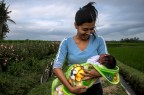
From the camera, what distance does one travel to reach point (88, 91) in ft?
10.2

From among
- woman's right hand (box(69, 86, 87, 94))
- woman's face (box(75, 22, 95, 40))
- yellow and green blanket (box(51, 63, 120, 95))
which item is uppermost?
woman's face (box(75, 22, 95, 40))

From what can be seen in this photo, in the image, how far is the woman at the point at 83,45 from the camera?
3068 mm

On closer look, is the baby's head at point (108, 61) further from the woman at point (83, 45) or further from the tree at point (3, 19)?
the tree at point (3, 19)

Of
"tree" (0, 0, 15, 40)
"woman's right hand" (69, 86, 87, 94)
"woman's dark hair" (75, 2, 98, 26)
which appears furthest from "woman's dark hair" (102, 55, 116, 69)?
"tree" (0, 0, 15, 40)

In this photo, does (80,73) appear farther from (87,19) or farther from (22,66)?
(22,66)

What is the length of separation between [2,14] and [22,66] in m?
35.8

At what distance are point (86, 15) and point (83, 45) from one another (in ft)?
0.92

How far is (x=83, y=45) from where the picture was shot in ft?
10.4

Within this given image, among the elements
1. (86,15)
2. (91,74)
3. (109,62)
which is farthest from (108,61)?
(86,15)

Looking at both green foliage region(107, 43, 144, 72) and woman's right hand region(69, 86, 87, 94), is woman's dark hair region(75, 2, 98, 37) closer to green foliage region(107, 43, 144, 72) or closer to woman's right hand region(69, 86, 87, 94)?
woman's right hand region(69, 86, 87, 94)

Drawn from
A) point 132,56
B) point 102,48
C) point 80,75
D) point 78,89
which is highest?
point 102,48

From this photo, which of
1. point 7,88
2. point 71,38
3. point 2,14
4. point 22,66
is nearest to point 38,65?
point 22,66

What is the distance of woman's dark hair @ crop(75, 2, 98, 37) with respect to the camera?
121 inches

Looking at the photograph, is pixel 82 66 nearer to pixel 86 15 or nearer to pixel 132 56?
pixel 86 15
